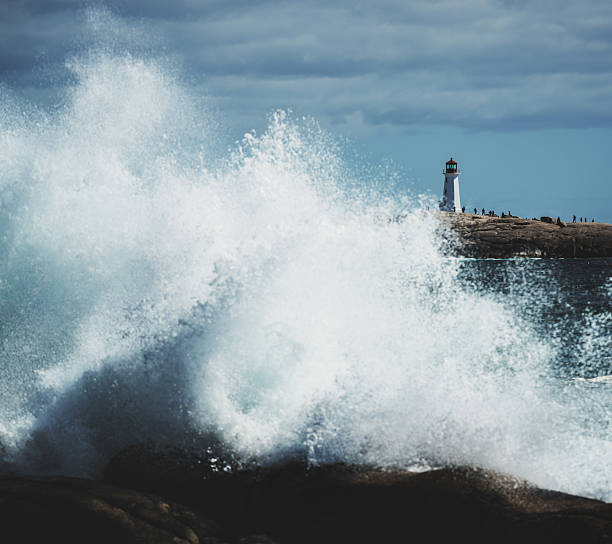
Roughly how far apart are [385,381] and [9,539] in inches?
158

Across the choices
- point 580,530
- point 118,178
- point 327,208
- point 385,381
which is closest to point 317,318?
point 385,381

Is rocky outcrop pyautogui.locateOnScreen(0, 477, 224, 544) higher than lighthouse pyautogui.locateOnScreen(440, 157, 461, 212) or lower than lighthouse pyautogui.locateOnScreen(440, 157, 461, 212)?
lower

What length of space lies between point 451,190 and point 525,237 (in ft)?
32.5

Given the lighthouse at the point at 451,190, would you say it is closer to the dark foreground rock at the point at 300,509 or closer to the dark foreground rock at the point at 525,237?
the dark foreground rock at the point at 525,237

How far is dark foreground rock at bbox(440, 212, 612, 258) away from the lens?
77.2 meters

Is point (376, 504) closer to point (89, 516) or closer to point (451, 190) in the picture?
point (89, 516)

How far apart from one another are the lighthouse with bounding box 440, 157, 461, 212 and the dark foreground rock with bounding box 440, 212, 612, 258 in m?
1.24

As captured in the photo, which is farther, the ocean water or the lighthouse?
the lighthouse

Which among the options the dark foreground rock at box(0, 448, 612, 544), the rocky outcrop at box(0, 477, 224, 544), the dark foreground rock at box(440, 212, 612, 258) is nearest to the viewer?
the rocky outcrop at box(0, 477, 224, 544)

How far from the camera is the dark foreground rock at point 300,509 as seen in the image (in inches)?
189

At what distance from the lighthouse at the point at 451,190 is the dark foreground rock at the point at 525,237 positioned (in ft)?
4.06

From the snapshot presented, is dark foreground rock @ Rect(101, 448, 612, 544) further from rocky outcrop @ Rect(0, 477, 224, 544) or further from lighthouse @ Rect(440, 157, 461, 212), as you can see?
lighthouse @ Rect(440, 157, 461, 212)

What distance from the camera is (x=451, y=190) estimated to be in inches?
A: 3123

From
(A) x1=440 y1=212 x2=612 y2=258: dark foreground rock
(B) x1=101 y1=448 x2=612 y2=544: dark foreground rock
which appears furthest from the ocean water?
(A) x1=440 y1=212 x2=612 y2=258: dark foreground rock
